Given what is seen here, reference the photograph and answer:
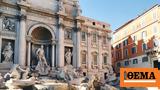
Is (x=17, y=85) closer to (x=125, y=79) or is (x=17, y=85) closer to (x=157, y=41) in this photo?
(x=125, y=79)

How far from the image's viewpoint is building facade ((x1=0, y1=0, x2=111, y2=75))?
78.9 feet

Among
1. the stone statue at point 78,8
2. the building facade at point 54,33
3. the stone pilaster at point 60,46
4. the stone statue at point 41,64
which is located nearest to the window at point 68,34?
the building facade at point 54,33

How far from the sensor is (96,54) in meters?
31.5

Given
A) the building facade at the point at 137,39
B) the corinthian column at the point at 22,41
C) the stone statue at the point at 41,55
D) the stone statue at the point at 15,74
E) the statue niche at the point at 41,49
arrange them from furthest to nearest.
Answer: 1. the building facade at the point at 137,39
2. the stone statue at the point at 41,55
3. the statue niche at the point at 41,49
4. the corinthian column at the point at 22,41
5. the stone statue at the point at 15,74

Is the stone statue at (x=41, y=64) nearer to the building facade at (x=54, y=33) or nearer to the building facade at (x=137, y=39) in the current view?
the building facade at (x=54, y=33)

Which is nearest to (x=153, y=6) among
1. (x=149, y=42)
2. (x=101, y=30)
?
(x=149, y=42)

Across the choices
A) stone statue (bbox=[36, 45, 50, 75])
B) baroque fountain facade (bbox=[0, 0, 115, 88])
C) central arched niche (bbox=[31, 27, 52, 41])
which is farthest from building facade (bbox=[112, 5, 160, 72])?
stone statue (bbox=[36, 45, 50, 75])

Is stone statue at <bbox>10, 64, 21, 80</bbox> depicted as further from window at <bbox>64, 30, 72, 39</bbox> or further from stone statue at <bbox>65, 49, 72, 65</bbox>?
window at <bbox>64, 30, 72, 39</bbox>

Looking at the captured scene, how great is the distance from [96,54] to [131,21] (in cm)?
997

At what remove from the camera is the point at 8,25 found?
78.8 ft

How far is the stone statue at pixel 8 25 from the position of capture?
78.1 feet

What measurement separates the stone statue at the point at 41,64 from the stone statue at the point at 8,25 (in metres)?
3.58

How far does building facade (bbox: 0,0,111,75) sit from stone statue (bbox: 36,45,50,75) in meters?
0.95

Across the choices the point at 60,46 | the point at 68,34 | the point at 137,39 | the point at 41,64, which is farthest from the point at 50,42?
the point at 137,39
